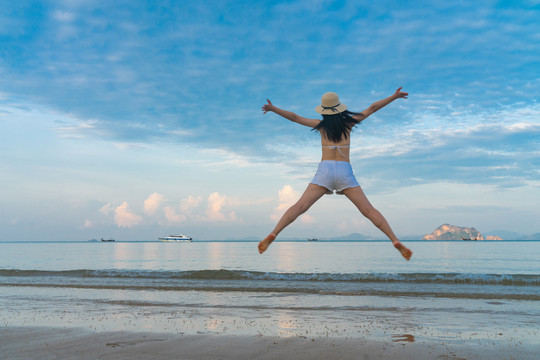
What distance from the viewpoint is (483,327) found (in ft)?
33.6

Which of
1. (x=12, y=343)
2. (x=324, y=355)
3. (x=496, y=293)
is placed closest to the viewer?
(x=324, y=355)

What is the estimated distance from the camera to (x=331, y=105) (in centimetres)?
481

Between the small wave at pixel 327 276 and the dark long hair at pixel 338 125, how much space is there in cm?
2007

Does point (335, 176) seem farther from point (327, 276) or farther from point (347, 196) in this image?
point (327, 276)

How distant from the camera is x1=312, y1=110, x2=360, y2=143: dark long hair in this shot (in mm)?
4730

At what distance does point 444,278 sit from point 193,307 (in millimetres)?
15672

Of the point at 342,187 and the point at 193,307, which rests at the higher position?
the point at 342,187

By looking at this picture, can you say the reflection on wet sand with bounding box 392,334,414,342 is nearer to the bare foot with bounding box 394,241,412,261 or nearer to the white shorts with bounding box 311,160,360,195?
the bare foot with bounding box 394,241,412,261

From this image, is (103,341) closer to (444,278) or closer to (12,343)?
(12,343)

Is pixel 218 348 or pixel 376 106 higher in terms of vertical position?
pixel 376 106

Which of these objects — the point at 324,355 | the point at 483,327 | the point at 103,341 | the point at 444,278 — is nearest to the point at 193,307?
the point at 103,341

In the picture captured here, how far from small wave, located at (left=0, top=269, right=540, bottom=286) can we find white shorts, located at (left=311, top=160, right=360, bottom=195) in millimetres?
19945

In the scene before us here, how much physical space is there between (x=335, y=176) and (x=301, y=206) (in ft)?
1.64

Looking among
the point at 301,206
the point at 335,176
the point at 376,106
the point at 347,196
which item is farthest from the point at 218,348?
the point at 376,106
